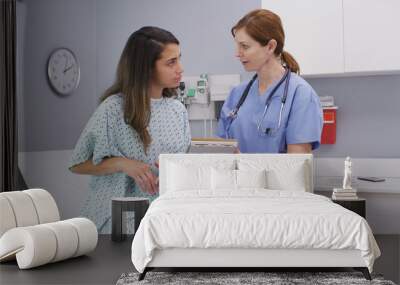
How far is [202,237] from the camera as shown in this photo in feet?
12.0

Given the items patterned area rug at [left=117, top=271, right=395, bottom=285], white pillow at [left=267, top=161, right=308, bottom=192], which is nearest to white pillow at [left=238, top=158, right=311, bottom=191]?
white pillow at [left=267, top=161, right=308, bottom=192]

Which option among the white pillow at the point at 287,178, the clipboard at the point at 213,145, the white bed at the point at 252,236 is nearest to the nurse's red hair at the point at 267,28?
the clipboard at the point at 213,145

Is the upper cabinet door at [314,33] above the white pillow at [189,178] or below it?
above

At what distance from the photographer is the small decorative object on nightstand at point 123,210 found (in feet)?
16.2

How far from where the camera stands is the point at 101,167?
560 cm

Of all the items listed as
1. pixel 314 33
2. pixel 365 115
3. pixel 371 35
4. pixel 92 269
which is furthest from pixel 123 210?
pixel 371 35

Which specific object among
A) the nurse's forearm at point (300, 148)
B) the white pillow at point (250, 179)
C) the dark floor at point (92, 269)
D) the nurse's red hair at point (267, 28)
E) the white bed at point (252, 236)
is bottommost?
the dark floor at point (92, 269)

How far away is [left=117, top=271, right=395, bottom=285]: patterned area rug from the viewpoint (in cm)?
368

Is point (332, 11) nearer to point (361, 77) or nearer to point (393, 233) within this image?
point (361, 77)

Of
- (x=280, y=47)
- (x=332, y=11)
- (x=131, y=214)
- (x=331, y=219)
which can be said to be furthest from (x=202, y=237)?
(x=332, y=11)

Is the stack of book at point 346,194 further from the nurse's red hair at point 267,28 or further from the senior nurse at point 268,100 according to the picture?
the nurse's red hair at point 267,28

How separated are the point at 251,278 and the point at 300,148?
1.88m

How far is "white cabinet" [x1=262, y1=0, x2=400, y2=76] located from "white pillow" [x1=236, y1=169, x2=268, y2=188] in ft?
3.89

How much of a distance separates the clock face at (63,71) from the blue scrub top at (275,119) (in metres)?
1.40
